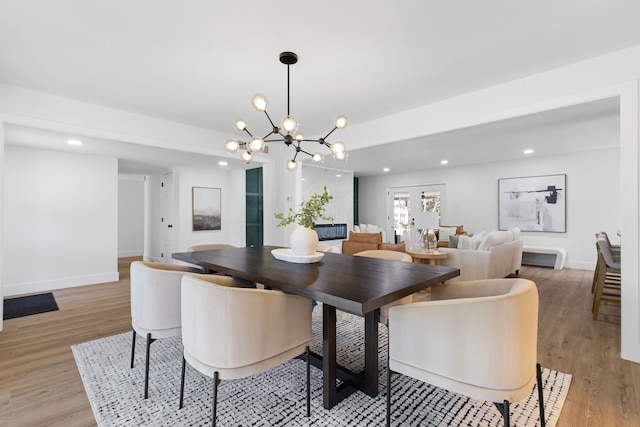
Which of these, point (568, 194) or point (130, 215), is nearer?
point (568, 194)

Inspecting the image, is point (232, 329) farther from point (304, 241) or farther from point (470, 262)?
point (470, 262)

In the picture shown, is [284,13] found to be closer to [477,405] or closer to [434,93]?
[434,93]

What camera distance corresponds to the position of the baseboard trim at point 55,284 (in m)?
4.37

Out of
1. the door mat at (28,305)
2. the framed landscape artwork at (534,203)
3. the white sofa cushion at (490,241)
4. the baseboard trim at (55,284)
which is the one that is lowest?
the door mat at (28,305)

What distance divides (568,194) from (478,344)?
21.7 feet

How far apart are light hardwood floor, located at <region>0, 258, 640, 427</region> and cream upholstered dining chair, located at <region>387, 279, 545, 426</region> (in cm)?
76

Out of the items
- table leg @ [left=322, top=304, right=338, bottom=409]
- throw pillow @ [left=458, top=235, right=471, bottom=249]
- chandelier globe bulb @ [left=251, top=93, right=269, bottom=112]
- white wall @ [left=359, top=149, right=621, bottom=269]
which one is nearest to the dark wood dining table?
table leg @ [left=322, top=304, right=338, bottom=409]

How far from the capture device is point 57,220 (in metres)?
4.76

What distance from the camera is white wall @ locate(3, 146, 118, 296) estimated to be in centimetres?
443

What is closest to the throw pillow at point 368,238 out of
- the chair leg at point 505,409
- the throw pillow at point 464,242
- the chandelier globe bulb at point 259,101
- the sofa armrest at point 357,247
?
the sofa armrest at point 357,247

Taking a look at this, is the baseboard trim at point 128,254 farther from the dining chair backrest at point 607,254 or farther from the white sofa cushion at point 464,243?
the dining chair backrest at point 607,254

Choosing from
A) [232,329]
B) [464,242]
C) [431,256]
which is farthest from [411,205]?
[232,329]

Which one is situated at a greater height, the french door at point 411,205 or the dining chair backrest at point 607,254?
the french door at point 411,205

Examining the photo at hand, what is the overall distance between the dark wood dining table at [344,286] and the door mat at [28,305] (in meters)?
2.76
